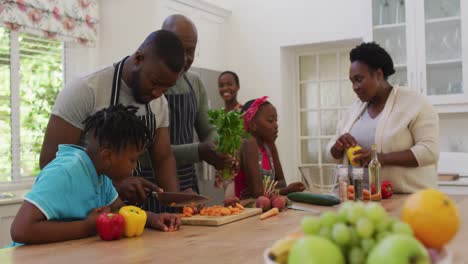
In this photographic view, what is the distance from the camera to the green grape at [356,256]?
677 millimetres

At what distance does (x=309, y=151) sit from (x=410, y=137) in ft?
9.62

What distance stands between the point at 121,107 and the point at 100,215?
334 mm

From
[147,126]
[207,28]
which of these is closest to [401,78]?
[207,28]

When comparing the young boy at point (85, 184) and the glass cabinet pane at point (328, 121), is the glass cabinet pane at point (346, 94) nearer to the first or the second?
the glass cabinet pane at point (328, 121)

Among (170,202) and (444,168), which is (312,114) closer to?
(444,168)

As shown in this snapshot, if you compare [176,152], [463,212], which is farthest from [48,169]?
[463,212]

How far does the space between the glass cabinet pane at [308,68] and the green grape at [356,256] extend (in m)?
4.74

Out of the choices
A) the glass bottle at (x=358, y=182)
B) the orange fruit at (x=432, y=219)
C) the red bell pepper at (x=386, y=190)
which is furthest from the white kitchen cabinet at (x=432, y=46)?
the orange fruit at (x=432, y=219)

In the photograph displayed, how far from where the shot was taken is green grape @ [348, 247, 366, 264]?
68 centimetres

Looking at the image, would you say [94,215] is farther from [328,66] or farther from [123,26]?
[328,66]

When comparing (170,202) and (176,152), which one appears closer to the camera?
(170,202)

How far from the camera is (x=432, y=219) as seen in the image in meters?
0.78

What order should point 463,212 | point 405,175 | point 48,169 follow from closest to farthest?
point 48,169, point 463,212, point 405,175

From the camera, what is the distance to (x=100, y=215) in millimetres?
1500
